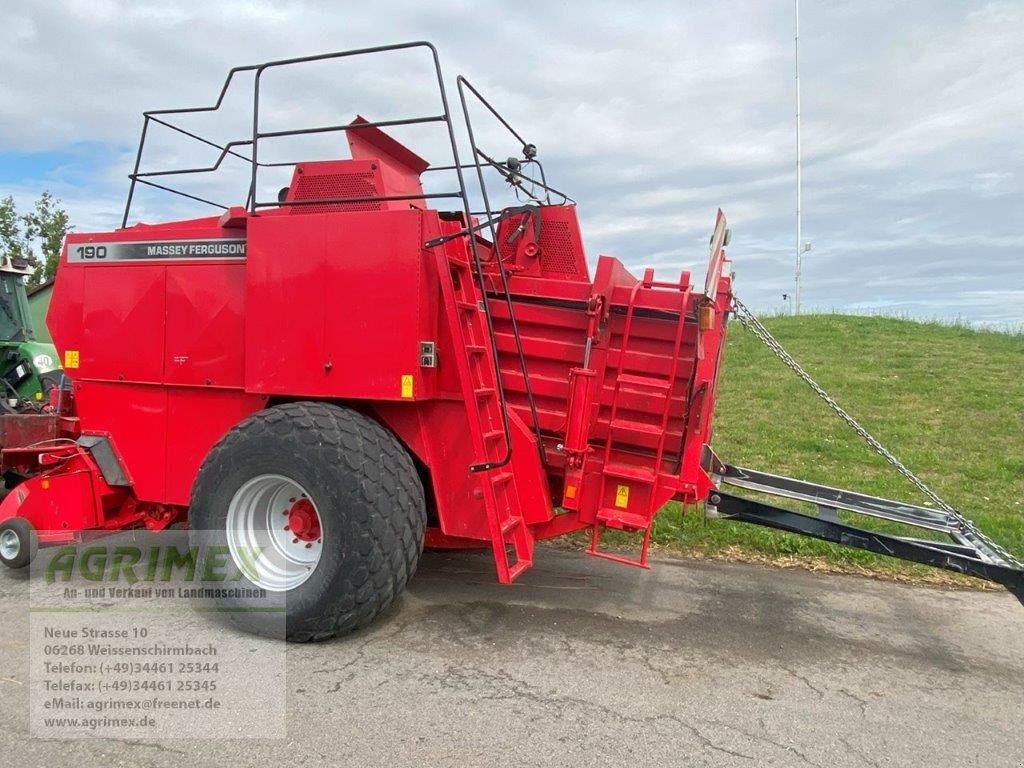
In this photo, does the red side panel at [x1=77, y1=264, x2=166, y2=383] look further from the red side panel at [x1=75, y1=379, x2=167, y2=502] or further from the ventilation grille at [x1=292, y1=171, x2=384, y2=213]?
the ventilation grille at [x1=292, y1=171, x2=384, y2=213]

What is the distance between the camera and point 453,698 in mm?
3395

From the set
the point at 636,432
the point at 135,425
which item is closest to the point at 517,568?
the point at 636,432

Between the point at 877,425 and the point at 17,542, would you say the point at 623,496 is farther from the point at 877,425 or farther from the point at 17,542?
the point at 877,425

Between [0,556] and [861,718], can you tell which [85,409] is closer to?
[0,556]

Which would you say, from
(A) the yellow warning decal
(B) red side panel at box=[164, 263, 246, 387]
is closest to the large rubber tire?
(B) red side panel at box=[164, 263, 246, 387]

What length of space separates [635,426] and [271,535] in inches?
86.4

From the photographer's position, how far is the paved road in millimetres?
3018

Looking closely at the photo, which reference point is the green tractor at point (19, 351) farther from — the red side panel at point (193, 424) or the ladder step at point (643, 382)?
the ladder step at point (643, 382)

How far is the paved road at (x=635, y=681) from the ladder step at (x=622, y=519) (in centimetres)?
63

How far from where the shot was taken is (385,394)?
4016 mm

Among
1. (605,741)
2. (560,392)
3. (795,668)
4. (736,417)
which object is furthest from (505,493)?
(736,417)

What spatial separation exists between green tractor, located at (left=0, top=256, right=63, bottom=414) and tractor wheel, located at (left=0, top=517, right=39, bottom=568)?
281cm

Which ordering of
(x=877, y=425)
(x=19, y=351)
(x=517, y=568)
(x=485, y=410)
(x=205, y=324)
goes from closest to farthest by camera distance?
(x=517, y=568) < (x=485, y=410) < (x=205, y=324) < (x=19, y=351) < (x=877, y=425)

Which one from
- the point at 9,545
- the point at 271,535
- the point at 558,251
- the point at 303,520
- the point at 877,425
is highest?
the point at 558,251
